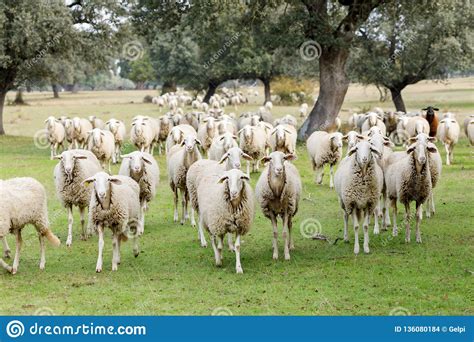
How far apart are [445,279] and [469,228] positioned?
413 cm

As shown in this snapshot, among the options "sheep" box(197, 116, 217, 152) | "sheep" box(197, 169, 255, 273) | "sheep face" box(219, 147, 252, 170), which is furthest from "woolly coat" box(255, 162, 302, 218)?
"sheep" box(197, 116, 217, 152)

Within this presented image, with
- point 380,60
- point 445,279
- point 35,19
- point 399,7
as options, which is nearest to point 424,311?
point 445,279

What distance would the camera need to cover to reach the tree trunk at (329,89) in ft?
96.1

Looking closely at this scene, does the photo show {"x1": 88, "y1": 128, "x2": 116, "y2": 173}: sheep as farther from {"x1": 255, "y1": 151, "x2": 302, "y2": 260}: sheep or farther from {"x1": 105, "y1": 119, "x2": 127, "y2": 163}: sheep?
{"x1": 255, "y1": 151, "x2": 302, "y2": 260}: sheep

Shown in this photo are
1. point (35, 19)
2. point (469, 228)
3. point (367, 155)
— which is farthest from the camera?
point (35, 19)

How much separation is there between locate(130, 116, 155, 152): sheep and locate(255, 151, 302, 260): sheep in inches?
492

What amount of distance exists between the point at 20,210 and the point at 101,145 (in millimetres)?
10314

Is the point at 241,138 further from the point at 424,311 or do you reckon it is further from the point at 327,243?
the point at 424,311

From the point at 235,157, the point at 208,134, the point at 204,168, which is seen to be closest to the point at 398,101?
the point at 208,134

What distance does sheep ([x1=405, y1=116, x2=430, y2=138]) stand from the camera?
24.3 metres

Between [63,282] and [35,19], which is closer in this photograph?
[63,282]

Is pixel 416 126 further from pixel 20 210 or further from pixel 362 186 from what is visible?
pixel 20 210

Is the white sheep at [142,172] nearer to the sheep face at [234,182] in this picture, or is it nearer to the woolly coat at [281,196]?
the woolly coat at [281,196]

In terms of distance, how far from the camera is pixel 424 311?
859 cm
